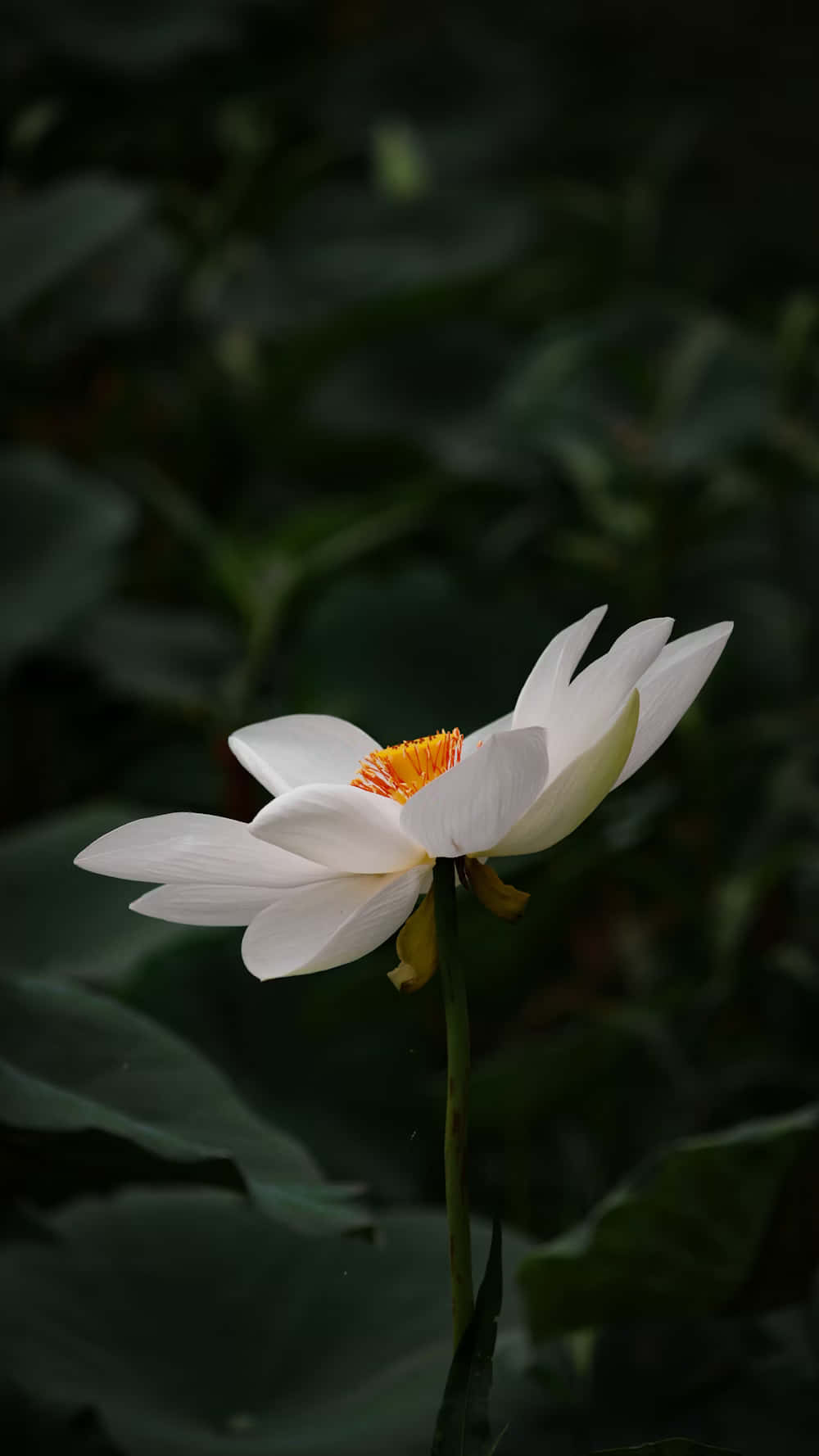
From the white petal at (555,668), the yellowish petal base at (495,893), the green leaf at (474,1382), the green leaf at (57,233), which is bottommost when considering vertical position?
the green leaf at (474,1382)

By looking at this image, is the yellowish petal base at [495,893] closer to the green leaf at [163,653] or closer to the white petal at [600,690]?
the white petal at [600,690]

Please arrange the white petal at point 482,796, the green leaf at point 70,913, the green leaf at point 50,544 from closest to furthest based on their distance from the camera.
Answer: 1. the white petal at point 482,796
2. the green leaf at point 70,913
3. the green leaf at point 50,544

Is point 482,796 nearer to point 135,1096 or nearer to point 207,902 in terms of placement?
point 207,902

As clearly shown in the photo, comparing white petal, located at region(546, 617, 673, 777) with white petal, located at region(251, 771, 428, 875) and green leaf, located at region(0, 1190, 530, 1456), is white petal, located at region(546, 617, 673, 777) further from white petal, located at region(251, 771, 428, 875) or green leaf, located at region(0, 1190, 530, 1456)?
green leaf, located at region(0, 1190, 530, 1456)

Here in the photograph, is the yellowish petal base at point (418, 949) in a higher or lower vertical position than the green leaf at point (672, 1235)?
higher

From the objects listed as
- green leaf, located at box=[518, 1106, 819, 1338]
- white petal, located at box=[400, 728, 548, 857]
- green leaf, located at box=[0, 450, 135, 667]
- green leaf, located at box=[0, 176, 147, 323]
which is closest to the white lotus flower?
white petal, located at box=[400, 728, 548, 857]

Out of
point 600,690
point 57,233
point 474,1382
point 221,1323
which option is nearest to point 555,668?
point 600,690

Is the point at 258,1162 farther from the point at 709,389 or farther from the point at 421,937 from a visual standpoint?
the point at 709,389

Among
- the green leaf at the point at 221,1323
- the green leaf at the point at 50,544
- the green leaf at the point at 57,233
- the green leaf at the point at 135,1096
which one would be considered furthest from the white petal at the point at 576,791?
the green leaf at the point at 57,233
